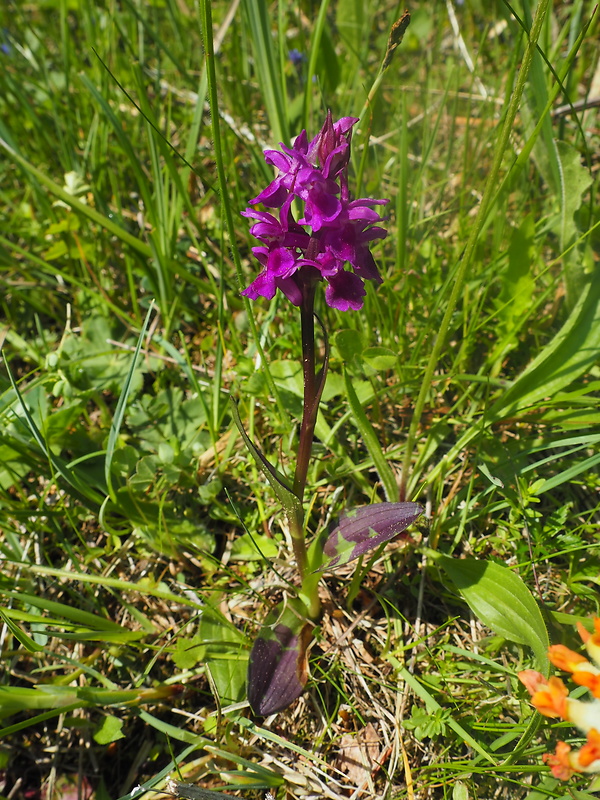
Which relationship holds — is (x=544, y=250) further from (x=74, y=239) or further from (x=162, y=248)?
(x=74, y=239)

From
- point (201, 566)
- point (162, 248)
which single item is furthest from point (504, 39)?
point (201, 566)

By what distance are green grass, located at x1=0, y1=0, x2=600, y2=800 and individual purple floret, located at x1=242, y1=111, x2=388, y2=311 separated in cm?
19

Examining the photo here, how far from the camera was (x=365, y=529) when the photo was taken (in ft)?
4.62

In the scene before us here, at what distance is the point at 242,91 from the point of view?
2590 mm

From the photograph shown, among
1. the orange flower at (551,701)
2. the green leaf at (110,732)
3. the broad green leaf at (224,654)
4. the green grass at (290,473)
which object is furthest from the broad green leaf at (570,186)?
the green leaf at (110,732)

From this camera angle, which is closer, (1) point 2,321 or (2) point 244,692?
(2) point 244,692

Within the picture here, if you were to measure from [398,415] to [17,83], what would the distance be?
214cm

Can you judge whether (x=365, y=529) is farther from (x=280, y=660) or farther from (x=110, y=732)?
(x=110, y=732)

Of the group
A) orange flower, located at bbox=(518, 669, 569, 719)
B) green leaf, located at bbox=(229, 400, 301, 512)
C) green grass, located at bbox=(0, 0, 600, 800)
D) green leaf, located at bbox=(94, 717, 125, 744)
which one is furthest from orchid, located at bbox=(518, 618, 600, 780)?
green leaf, located at bbox=(94, 717, 125, 744)

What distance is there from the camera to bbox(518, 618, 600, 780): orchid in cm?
91

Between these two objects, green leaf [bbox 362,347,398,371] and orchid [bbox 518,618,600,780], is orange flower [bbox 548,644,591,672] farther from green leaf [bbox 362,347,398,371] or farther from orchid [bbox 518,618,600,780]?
green leaf [bbox 362,347,398,371]

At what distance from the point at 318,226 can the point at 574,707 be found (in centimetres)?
95

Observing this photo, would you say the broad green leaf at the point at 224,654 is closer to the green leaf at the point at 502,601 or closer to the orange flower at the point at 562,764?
the green leaf at the point at 502,601

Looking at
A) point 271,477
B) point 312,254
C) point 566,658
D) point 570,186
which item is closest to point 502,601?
point 566,658
